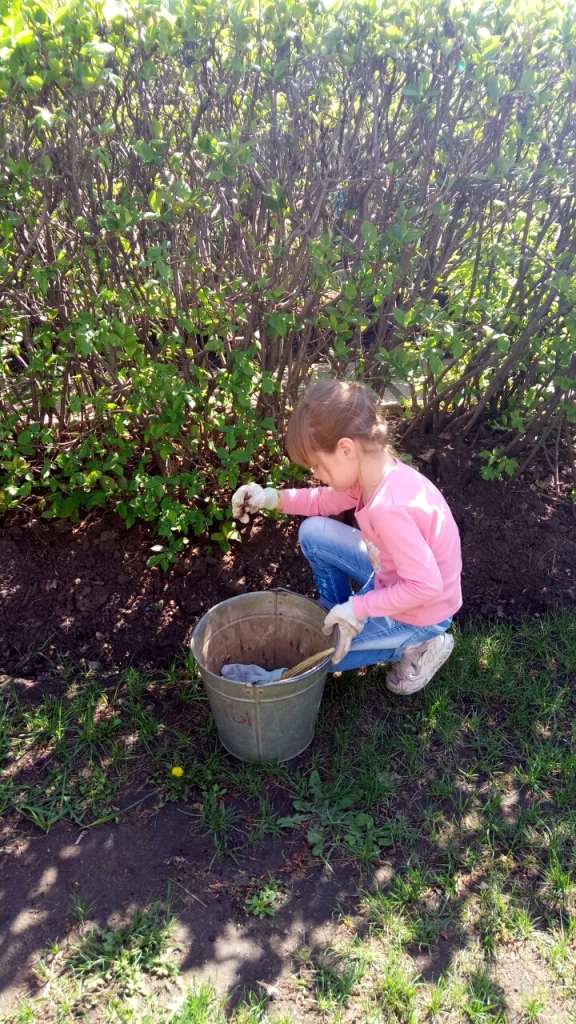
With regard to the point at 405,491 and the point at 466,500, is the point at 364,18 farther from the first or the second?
the point at 466,500

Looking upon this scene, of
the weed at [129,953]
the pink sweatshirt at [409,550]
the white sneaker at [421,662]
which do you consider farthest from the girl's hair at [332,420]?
the weed at [129,953]

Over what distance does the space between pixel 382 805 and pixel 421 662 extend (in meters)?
0.53

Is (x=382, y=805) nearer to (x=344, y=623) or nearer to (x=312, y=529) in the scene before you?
(x=344, y=623)

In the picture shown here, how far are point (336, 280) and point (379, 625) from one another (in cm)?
128

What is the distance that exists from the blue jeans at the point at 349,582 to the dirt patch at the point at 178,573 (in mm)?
349

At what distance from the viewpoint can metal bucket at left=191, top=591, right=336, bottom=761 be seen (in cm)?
209

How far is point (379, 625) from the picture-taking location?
2410mm

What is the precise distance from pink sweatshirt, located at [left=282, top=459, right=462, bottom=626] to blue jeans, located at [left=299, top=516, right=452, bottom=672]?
0.32ft

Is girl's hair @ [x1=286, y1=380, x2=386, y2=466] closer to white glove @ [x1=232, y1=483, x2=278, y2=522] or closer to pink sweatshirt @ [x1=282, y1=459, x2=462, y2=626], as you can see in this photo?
pink sweatshirt @ [x1=282, y1=459, x2=462, y2=626]

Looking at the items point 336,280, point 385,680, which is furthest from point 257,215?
point 385,680

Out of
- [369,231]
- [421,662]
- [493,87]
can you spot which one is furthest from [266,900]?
[493,87]

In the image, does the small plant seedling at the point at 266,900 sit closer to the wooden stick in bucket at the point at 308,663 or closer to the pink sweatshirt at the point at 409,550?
the wooden stick in bucket at the point at 308,663

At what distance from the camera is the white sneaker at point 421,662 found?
2.51 m

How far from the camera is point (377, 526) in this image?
209 cm
